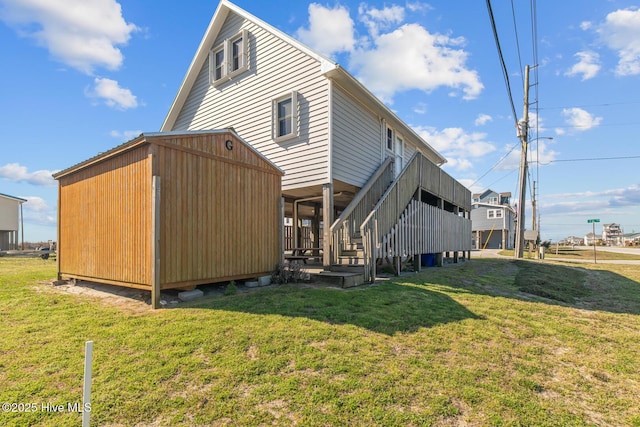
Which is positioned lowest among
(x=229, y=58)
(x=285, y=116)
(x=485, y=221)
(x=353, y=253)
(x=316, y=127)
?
(x=353, y=253)

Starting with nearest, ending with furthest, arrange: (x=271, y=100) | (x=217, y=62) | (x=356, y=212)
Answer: (x=356, y=212), (x=271, y=100), (x=217, y=62)

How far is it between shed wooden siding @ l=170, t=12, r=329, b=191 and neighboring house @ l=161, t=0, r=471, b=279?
3cm

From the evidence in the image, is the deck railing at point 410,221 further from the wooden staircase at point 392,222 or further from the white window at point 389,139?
the white window at point 389,139

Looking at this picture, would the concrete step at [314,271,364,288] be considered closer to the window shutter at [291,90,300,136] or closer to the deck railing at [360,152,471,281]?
the deck railing at [360,152,471,281]

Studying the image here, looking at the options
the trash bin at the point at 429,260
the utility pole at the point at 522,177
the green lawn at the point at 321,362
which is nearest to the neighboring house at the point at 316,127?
the trash bin at the point at 429,260

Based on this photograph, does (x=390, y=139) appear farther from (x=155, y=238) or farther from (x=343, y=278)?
(x=155, y=238)

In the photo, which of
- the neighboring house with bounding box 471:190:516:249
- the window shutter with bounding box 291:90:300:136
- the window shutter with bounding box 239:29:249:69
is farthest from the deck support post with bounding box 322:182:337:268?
the neighboring house with bounding box 471:190:516:249

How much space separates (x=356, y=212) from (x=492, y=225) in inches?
1298

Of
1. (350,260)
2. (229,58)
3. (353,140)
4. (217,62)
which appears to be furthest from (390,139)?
(217,62)

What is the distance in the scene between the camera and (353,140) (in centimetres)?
983

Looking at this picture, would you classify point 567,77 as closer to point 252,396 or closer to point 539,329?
point 539,329

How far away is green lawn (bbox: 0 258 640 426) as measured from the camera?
270 centimetres

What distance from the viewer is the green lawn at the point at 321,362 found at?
8.85 feet

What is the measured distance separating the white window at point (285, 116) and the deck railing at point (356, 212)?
8.91ft
